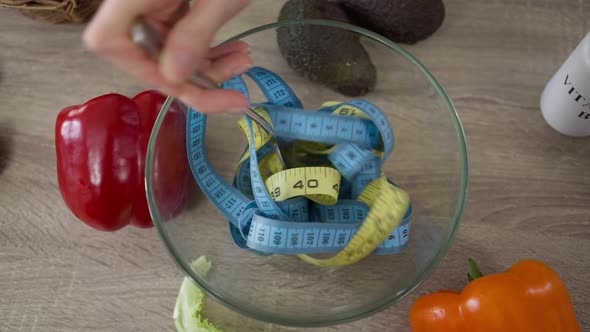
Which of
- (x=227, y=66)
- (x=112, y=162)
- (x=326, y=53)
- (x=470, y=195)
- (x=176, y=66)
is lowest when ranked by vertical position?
(x=470, y=195)

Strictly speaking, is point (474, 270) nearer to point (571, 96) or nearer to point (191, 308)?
point (571, 96)

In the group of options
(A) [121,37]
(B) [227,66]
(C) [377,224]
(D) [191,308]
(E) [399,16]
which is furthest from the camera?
(E) [399,16]

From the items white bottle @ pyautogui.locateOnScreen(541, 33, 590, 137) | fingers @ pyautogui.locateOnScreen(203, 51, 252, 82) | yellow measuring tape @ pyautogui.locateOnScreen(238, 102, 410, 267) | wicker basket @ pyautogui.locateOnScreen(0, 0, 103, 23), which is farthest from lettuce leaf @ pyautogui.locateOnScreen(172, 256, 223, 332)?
white bottle @ pyautogui.locateOnScreen(541, 33, 590, 137)

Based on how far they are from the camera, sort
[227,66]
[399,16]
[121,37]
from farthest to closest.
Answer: [399,16] → [227,66] → [121,37]

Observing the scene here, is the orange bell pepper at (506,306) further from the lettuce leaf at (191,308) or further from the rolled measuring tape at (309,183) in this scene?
the lettuce leaf at (191,308)

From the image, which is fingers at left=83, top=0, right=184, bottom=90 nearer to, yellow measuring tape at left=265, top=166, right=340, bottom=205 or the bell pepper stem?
yellow measuring tape at left=265, top=166, right=340, bottom=205

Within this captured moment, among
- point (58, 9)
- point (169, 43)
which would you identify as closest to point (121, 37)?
point (169, 43)

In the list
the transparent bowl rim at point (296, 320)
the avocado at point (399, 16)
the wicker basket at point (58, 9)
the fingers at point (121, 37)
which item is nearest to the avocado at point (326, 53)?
the avocado at point (399, 16)
